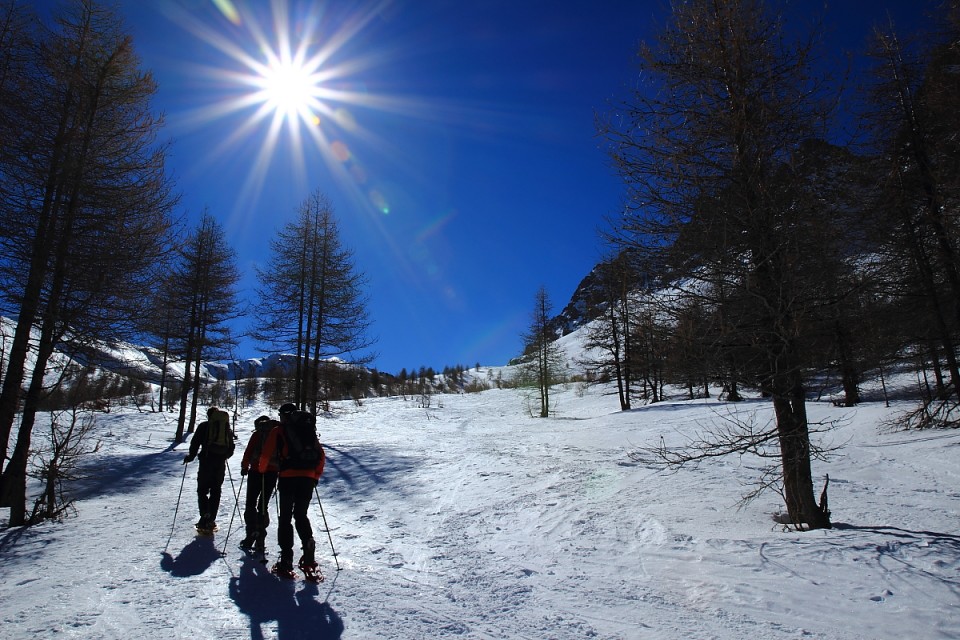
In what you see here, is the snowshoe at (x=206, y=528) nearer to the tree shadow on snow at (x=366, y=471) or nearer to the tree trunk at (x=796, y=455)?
the tree shadow on snow at (x=366, y=471)

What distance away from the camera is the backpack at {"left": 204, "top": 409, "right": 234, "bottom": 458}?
6910 mm

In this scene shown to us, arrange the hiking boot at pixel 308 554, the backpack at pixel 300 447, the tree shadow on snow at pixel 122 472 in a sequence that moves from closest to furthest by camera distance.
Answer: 1. the hiking boot at pixel 308 554
2. the backpack at pixel 300 447
3. the tree shadow on snow at pixel 122 472

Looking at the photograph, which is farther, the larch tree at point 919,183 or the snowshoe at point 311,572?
the larch tree at point 919,183

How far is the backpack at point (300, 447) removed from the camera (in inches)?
201

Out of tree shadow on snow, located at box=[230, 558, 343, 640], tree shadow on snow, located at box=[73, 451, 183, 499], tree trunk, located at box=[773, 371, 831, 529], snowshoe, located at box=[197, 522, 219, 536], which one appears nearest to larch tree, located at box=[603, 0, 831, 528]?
tree trunk, located at box=[773, 371, 831, 529]

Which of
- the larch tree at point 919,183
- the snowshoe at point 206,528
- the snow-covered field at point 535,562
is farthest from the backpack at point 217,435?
the larch tree at point 919,183

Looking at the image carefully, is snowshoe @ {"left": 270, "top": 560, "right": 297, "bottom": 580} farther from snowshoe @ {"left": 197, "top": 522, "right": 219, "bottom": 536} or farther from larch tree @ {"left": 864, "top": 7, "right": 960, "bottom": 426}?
larch tree @ {"left": 864, "top": 7, "right": 960, "bottom": 426}

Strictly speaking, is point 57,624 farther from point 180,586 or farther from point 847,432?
point 847,432

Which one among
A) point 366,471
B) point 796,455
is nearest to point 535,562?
point 796,455

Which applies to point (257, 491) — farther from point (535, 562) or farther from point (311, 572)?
point (535, 562)

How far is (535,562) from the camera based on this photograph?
17.7 ft

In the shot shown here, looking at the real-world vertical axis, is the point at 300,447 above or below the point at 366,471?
above

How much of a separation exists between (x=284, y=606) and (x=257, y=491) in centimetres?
243

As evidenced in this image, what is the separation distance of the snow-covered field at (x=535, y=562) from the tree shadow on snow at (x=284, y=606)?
0.08ft
